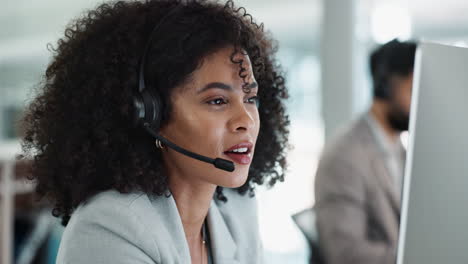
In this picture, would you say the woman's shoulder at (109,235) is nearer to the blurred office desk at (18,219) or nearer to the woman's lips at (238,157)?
the woman's lips at (238,157)

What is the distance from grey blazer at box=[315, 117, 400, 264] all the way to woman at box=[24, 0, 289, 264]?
3.34 ft

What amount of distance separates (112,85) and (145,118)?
9cm

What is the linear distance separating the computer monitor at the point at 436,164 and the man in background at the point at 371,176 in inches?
51.7

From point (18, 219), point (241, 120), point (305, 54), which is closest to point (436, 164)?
point (241, 120)

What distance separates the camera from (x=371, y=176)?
2.37 m

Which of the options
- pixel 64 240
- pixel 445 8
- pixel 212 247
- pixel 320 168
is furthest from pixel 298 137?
pixel 64 240

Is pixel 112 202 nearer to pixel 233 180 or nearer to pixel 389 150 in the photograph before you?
pixel 233 180

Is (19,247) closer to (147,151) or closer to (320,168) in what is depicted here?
(320,168)

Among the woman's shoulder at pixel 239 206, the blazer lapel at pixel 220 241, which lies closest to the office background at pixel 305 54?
the woman's shoulder at pixel 239 206

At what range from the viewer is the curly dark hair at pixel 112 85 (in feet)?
3.81

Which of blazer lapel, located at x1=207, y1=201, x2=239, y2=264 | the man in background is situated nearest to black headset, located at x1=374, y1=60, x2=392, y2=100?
the man in background

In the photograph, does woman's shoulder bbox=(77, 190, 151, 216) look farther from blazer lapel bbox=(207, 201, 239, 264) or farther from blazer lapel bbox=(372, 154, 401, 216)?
blazer lapel bbox=(372, 154, 401, 216)

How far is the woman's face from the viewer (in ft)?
3.78

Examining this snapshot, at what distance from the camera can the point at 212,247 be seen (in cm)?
130
